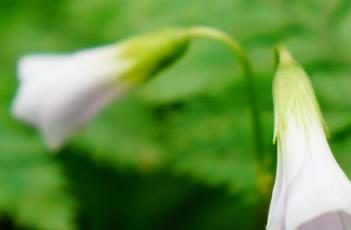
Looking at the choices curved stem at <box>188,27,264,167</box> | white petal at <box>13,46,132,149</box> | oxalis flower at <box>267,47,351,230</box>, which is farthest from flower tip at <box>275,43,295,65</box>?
white petal at <box>13,46,132,149</box>

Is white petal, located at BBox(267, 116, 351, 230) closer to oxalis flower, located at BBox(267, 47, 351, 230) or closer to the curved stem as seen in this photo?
oxalis flower, located at BBox(267, 47, 351, 230)

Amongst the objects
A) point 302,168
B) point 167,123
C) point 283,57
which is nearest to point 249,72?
point 283,57

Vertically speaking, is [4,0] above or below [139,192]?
above

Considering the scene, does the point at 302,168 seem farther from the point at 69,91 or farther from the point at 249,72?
the point at 69,91

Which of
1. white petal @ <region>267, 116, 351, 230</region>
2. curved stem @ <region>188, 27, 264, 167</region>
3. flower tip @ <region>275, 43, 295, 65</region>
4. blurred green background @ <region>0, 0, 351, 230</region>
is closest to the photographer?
white petal @ <region>267, 116, 351, 230</region>

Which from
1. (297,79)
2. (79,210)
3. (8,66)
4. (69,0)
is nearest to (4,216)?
(79,210)

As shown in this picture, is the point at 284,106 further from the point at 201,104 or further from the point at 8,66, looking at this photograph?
the point at 8,66

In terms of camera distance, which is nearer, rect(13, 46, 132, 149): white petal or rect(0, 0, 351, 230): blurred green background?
rect(13, 46, 132, 149): white petal
